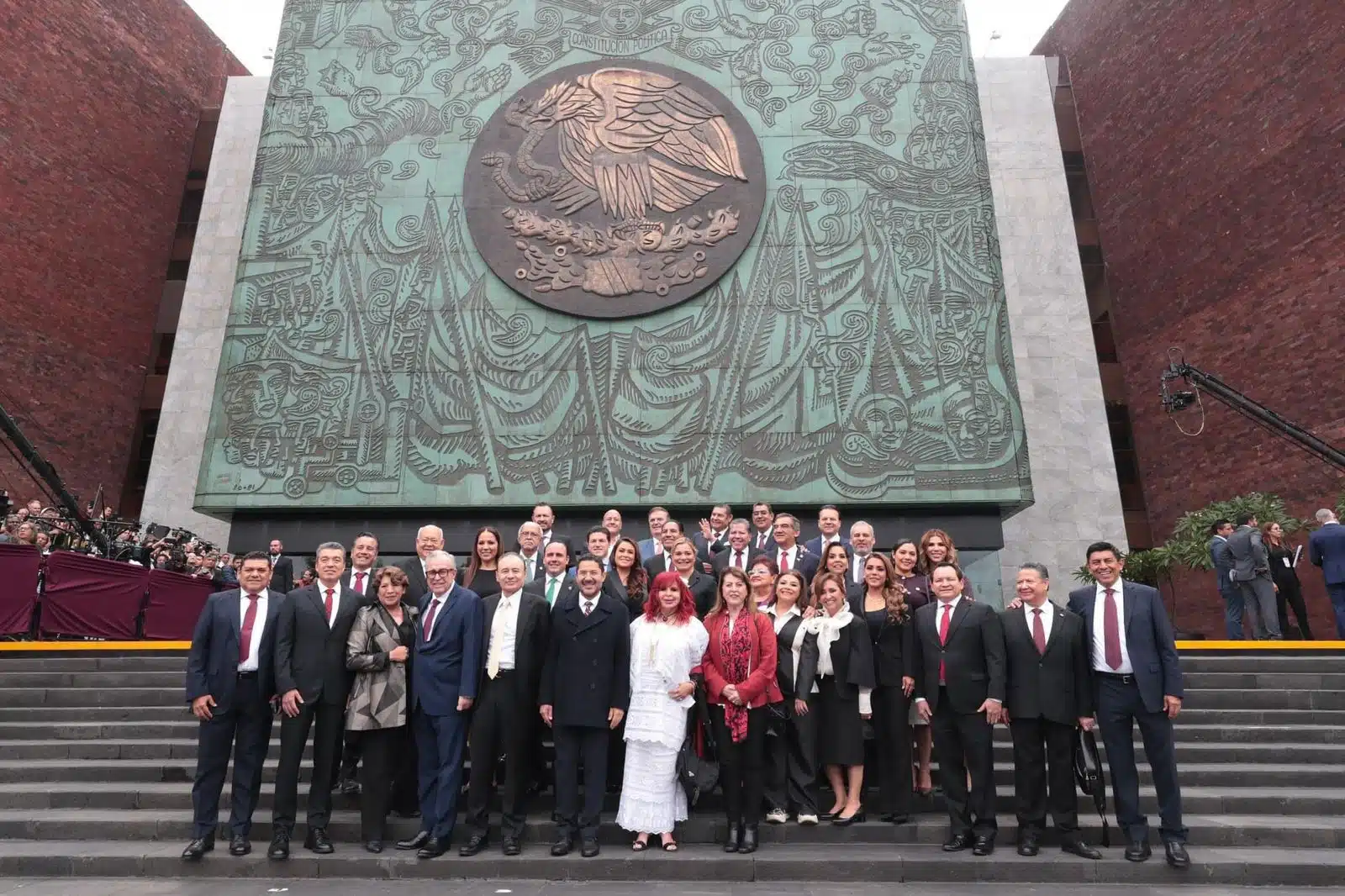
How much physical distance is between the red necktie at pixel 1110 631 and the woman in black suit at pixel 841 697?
1457mm

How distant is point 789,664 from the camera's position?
5867 mm

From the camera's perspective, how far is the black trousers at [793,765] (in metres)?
5.69

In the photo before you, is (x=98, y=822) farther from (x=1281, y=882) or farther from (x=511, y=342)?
(x=511, y=342)

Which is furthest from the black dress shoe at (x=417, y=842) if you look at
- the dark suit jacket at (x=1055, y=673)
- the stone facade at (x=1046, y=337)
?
the stone facade at (x=1046, y=337)

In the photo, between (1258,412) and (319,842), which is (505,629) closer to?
(319,842)

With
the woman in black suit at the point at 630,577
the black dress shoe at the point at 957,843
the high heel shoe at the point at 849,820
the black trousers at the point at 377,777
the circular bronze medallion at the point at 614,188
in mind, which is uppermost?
the circular bronze medallion at the point at 614,188

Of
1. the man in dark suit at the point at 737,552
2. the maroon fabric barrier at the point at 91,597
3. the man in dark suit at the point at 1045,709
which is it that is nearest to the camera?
the man in dark suit at the point at 1045,709

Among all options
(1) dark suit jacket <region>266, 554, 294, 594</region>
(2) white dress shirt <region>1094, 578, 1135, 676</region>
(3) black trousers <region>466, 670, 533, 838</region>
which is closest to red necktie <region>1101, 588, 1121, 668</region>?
(2) white dress shirt <region>1094, 578, 1135, 676</region>

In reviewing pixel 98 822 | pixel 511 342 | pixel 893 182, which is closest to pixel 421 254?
pixel 511 342

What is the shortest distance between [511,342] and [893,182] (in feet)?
22.7

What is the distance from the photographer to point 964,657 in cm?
555

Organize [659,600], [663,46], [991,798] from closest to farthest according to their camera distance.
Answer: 1. [991,798]
2. [659,600]
3. [663,46]

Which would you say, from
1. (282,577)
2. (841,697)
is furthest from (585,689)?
(282,577)

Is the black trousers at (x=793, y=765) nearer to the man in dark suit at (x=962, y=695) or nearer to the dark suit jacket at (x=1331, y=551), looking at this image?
the man in dark suit at (x=962, y=695)
